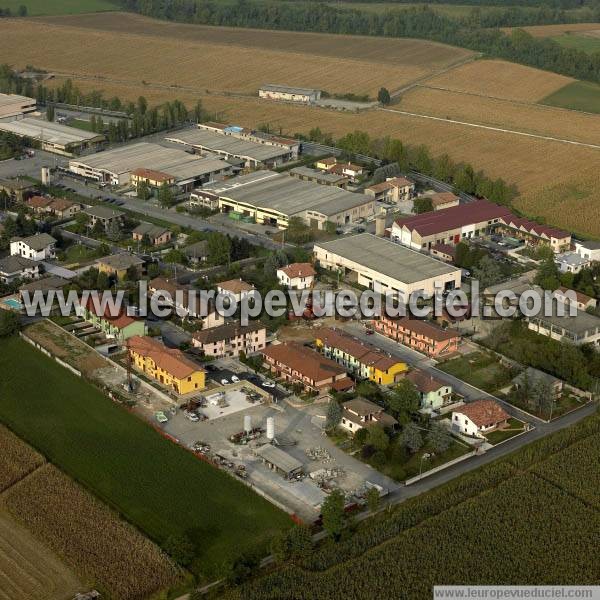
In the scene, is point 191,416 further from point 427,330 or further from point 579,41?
point 579,41

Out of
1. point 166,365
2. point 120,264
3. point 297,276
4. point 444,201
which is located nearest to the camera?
point 166,365

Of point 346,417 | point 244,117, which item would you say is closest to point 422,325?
point 346,417

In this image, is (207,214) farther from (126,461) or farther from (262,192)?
(126,461)

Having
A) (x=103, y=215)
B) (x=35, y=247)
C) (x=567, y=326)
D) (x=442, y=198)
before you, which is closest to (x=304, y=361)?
(x=567, y=326)

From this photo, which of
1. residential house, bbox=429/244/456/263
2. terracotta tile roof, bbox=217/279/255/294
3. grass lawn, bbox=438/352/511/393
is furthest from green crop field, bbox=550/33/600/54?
grass lawn, bbox=438/352/511/393

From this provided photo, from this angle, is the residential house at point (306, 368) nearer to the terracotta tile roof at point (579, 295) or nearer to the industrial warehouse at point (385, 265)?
the industrial warehouse at point (385, 265)

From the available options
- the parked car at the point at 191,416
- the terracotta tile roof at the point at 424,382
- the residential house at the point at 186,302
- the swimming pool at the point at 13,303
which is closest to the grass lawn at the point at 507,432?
the terracotta tile roof at the point at 424,382

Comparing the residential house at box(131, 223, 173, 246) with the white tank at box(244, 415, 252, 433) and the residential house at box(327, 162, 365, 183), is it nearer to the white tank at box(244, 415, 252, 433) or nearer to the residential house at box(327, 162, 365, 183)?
the residential house at box(327, 162, 365, 183)

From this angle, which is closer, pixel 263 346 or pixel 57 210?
pixel 263 346
